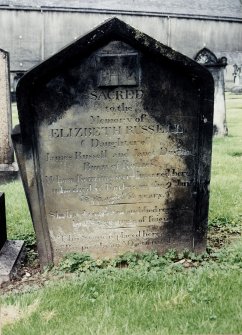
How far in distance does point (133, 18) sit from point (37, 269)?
40.0 metres

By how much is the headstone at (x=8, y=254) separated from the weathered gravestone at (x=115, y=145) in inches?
11.3

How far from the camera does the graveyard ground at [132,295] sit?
311 cm

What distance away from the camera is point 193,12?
4334 centimetres

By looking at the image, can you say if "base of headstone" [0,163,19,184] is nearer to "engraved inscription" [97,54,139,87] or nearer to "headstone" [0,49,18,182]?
"headstone" [0,49,18,182]

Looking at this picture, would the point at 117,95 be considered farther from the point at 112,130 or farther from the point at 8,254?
the point at 8,254

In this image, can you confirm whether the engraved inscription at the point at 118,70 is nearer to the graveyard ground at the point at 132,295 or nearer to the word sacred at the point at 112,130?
the word sacred at the point at 112,130

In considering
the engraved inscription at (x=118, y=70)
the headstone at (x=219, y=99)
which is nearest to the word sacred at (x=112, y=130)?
the engraved inscription at (x=118, y=70)

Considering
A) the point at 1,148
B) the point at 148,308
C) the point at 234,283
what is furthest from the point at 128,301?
the point at 1,148

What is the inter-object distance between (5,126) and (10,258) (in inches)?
157

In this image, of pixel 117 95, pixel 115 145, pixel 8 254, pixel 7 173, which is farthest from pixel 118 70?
pixel 7 173

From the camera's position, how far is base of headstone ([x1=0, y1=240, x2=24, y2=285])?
4.16m

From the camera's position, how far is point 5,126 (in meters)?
8.02

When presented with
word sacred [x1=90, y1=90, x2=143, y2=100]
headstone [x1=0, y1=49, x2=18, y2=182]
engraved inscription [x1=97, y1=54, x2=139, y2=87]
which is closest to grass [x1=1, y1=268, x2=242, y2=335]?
word sacred [x1=90, y1=90, x2=143, y2=100]

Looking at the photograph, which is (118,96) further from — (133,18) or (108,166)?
(133,18)
